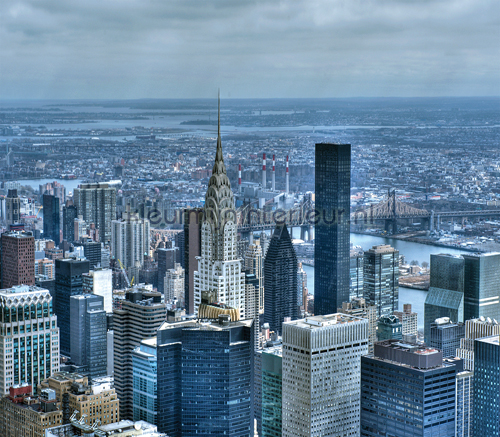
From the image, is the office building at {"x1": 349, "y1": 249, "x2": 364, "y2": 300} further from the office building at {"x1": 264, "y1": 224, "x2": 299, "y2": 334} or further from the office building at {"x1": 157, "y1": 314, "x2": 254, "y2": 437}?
the office building at {"x1": 157, "y1": 314, "x2": 254, "y2": 437}

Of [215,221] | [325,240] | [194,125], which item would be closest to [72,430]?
[215,221]

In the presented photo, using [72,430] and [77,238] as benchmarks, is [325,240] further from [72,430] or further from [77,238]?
[72,430]

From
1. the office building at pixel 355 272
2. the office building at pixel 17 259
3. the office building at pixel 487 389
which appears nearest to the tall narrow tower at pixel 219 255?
the office building at pixel 355 272

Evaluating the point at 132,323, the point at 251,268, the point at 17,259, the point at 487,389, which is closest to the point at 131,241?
the point at 17,259

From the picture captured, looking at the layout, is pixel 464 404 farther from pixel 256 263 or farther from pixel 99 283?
pixel 99 283

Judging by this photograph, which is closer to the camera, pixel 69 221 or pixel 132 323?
pixel 132 323
